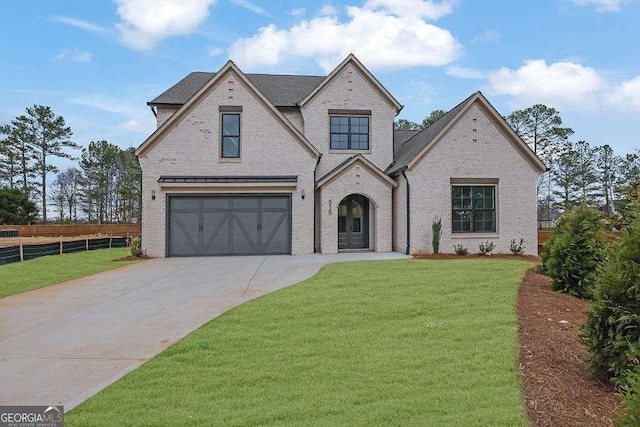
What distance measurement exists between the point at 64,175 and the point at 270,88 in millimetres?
41412

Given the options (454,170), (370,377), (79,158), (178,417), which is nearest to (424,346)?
(370,377)

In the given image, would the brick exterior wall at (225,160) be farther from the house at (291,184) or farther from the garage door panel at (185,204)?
the garage door panel at (185,204)

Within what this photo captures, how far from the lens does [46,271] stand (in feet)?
47.0

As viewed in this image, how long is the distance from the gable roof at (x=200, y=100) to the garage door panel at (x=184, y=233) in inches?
129

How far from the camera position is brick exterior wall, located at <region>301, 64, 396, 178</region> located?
68.1 ft

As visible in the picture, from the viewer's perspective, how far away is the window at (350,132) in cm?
2100

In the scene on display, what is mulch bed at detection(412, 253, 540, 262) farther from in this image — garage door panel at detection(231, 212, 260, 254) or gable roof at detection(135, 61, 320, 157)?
garage door panel at detection(231, 212, 260, 254)

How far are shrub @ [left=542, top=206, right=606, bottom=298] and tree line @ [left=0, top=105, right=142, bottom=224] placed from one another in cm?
4638

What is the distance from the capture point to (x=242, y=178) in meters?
18.5

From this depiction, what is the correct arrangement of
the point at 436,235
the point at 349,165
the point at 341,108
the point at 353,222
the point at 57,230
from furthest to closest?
the point at 57,230, the point at 341,108, the point at 353,222, the point at 349,165, the point at 436,235

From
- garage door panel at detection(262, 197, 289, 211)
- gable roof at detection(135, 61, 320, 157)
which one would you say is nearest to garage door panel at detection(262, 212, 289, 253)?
garage door panel at detection(262, 197, 289, 211)

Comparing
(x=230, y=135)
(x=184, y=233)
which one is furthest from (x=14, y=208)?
(x=230, y=135)

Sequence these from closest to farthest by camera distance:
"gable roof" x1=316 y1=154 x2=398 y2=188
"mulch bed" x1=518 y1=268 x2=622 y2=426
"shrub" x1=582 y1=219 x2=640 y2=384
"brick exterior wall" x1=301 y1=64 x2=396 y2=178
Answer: "mulch bed" x1=518 y1=268 x2=622 y2=426
"shrub" x1=582 y1=219 x2=640 y2=384
"gable roof" x1=316 y1=154 x2=398 y2=188
"brick exterior wall" x1=301 y1=64 x2=396 y2=178

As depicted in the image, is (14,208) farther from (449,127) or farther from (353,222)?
(449,127)
